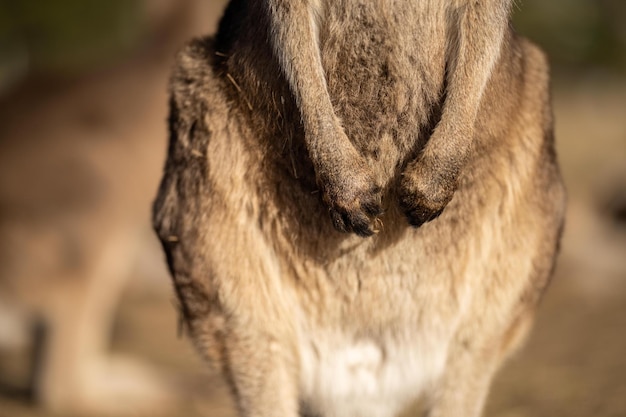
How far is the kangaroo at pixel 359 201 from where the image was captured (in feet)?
8.45

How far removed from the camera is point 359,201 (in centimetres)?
251

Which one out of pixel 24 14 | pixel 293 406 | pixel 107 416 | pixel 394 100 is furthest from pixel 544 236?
pixel 24 14

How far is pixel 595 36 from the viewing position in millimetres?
10164

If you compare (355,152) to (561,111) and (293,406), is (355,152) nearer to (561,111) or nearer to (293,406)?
(293,406)

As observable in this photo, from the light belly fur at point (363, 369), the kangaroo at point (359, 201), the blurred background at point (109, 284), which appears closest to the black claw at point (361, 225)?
the kangaroo at point (359, 201)

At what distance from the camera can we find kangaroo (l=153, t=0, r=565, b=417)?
2574 millimetres

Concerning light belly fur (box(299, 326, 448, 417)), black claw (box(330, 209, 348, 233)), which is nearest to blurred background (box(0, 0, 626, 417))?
light belly fur (box(299, 326, 448, 417))

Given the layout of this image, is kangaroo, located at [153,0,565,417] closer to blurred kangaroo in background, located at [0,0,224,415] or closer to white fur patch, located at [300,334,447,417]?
white fur patch, located at [300,334,447,417]

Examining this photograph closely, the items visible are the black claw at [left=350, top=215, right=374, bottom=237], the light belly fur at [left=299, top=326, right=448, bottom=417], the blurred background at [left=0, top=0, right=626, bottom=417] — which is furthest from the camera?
the blurred background at [left=0, top=0, right=626, bottom=417]

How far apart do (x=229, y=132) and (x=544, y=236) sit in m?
0.92

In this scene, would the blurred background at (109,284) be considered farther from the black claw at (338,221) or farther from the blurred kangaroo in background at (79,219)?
the black claw at (338,221)

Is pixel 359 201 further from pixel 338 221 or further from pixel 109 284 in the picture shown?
pixel 109 284

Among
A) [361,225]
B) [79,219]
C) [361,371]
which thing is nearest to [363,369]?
[361,371]

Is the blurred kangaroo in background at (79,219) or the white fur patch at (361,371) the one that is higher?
the white fur patch at (361,371)
